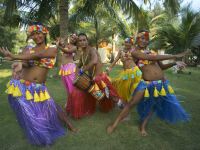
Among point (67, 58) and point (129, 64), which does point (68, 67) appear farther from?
point (129, 64)

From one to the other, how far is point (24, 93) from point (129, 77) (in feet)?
6.61

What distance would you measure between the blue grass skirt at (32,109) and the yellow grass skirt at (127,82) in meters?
1.66

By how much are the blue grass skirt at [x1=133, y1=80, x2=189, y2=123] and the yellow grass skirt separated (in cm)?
50

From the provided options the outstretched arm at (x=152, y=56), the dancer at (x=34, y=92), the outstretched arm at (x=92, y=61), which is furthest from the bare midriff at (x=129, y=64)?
the dancer at (x=34, y=92)

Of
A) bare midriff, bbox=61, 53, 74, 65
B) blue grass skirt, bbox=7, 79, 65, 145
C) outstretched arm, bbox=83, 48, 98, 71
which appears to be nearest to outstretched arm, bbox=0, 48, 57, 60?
blue grass skirt, bbox=7, 79, 65, 145

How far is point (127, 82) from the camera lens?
486 centimetres

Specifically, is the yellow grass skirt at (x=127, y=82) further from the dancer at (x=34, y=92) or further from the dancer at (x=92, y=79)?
the dancer at (x=34, y=92)

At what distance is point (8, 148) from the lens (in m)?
3.52

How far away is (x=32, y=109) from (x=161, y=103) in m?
1.98

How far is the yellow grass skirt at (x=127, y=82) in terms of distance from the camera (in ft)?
15.4

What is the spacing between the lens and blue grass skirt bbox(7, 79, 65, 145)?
3.41 metres

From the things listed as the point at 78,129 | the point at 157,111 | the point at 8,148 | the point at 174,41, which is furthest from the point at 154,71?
the point at 174,41

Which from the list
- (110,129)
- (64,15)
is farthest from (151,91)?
(64,15)

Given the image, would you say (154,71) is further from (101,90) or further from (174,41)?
(174,41)
